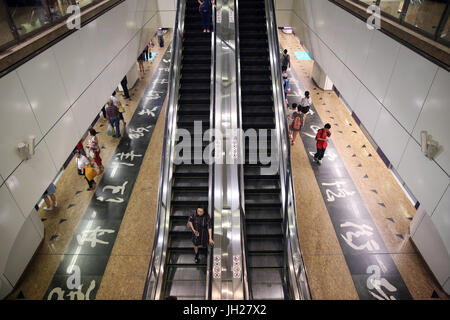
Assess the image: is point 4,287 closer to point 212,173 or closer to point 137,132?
point 212,173

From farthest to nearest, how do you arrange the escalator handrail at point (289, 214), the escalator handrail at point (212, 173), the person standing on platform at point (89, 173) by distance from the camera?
the person standing on platform at point (89, 173)
the escalator handrail at point (212, 173)
the escalator handrail at point (289, 214)

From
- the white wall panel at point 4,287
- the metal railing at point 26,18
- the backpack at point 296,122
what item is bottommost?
the white wall panel at point 4,287

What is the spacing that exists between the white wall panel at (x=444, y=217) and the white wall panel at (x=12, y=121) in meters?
6.28

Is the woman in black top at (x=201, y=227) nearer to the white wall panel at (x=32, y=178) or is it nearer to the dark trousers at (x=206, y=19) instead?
the white wall panel at (x=32, y=178)

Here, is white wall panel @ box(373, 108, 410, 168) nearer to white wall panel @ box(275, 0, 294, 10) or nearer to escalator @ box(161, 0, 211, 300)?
escalator @ box(161, 0, 211, 300)

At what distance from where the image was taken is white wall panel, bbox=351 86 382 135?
6031 mm

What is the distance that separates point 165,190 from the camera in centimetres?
601

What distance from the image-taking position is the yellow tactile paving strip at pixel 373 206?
5953 mm

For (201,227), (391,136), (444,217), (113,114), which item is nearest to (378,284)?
(444,217)

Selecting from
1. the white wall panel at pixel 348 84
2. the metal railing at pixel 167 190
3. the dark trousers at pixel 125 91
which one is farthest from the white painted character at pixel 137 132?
the white wall panel at pixel 348 84

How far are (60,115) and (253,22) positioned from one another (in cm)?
673

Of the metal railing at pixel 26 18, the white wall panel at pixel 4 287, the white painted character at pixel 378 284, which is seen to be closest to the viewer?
the metal railing at pixel 26 18
